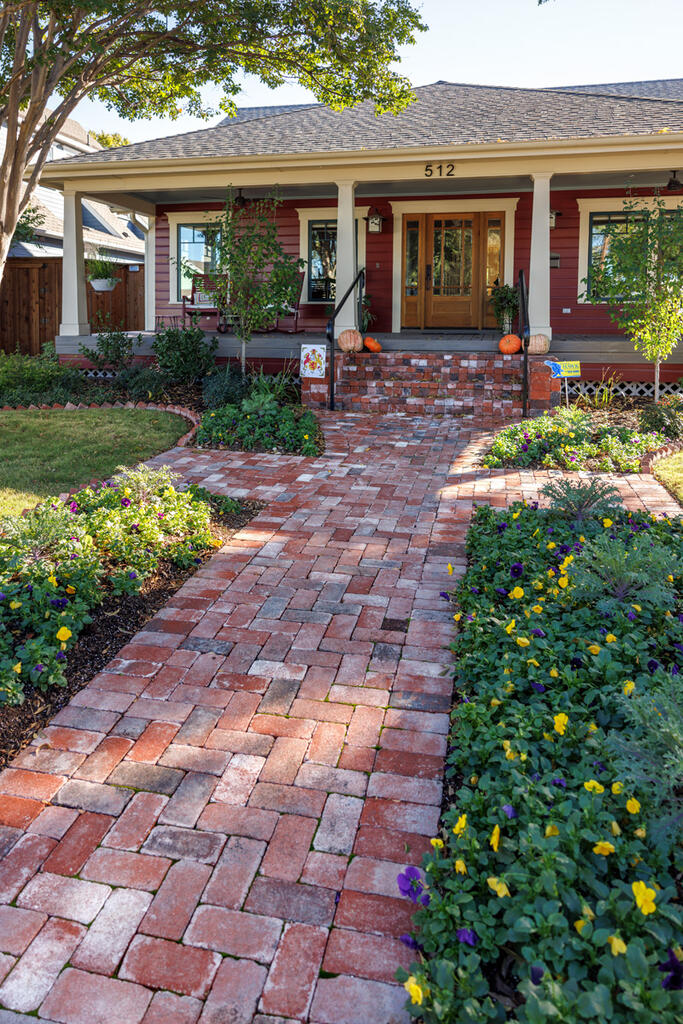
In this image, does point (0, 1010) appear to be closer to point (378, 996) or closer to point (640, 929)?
point (378, 996)

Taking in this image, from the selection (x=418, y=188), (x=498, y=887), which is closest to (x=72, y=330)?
(x=418, y=188)

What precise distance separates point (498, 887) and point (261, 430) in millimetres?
6532

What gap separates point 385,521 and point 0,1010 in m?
4.10

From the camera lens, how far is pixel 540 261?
10.8m

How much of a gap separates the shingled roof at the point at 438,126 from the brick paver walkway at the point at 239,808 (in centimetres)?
846

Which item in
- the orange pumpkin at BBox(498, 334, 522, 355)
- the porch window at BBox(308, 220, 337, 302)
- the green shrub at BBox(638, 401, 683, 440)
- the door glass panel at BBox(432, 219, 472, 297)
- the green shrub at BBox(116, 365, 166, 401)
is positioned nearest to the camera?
the green shrub at BBox(638, 401, 683, 440)

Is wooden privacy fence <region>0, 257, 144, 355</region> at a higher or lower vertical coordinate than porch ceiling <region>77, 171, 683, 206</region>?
lower

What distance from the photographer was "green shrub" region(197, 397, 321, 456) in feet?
26.2

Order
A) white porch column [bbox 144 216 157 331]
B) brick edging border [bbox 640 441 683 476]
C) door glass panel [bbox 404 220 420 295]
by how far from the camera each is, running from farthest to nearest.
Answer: white porch column [bbox 144 216 157 331], door glass panel [bbox 404 220 420 295], brick edging border [bbox 640 441 683 476]

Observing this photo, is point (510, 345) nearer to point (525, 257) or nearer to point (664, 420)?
point (664, 420)

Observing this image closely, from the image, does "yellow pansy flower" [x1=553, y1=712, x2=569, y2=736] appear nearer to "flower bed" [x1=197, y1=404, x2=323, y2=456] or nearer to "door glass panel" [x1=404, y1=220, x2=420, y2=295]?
"flower bed" [x1=197, y1=404, x2=323, y2=456]

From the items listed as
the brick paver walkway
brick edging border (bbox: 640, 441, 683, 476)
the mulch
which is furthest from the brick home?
the brick paver walkway

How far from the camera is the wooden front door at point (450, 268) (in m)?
13.5

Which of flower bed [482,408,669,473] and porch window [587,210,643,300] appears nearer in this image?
flower bed [482,408,669,473]
